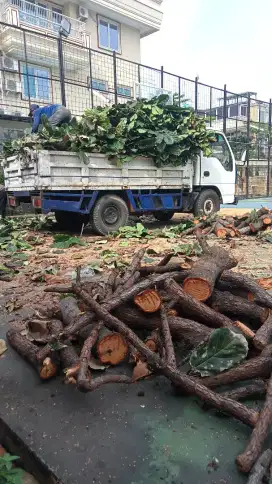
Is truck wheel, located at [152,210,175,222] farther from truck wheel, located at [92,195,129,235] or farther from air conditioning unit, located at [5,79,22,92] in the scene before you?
air conditioning unit, located at [5,79,22,92]

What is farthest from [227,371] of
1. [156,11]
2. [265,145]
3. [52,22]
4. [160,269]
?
[156,11]

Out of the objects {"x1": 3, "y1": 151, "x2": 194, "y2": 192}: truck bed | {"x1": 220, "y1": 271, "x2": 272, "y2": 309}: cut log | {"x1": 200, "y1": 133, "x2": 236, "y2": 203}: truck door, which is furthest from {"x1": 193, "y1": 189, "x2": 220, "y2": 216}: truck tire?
{"x1": 220, "y1": 271, "x2": 272, "y2": 309}: cut log

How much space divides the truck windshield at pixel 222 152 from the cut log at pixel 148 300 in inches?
325

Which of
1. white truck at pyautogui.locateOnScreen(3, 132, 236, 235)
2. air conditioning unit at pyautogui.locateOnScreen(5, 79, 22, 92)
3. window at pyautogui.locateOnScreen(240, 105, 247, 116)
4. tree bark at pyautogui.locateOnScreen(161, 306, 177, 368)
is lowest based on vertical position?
tree bark at pyautogui.locateOnScreen(161, 306, 177, 368)

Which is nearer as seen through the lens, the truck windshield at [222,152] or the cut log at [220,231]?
the cut log at [220,231]

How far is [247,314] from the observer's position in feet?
8.02

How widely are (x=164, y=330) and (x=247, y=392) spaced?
0.60 meters

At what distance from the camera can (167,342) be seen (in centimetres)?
210

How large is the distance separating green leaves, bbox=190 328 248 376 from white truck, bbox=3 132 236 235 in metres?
5.84

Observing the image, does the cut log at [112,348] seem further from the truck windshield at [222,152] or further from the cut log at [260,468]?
the truck windshield at [222,152]

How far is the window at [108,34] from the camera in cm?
2197

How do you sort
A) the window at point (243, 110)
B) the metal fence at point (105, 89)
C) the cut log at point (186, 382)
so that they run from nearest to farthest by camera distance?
1. the cut log at point (186, 382)
2. the metal fence at point (105, 89)
3. the window at point (243, 110)

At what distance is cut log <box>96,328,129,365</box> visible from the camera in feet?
6.96

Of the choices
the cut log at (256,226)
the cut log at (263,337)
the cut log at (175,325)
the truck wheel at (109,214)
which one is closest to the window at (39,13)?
the truck wheel at (109,214)
